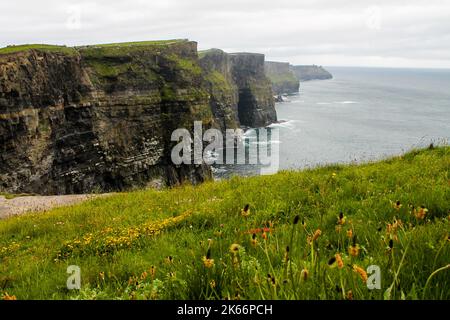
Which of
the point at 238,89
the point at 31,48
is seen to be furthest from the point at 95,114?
the point at 238,89

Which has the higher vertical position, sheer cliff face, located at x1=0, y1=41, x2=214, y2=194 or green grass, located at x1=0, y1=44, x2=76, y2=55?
green grass, located at x1=0, y1=44, x2=76, y2=55

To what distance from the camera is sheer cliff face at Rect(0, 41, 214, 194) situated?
54688 millimetres

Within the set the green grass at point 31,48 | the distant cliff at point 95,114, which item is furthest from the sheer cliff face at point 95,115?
the green grass at point 31,48

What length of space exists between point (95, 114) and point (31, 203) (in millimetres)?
49230

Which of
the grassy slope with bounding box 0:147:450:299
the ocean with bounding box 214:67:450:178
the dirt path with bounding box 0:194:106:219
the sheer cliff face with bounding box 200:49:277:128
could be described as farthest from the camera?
the sheer cliff face with bounding box 200:49:277:128

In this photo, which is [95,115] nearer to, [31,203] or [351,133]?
[31,203]

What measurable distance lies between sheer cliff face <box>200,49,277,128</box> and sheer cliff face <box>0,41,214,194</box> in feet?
193

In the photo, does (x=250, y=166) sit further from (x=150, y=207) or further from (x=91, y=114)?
(x=150, y=207)

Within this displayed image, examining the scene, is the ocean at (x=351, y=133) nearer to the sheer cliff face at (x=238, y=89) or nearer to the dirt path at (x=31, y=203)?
the sheer cliff face at (x=238, y=89)

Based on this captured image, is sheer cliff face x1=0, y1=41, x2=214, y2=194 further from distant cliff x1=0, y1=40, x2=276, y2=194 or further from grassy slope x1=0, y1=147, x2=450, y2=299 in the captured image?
grassy slope x1=0, y1=147, x2=450, y2=299

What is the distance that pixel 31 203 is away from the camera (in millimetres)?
23000

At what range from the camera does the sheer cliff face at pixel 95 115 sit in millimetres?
54688

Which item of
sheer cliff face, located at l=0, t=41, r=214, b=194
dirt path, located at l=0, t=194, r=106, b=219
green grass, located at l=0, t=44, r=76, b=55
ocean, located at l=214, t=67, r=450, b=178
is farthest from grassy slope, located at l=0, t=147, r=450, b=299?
ocean, located at l=214, t=67, r=450, b=178

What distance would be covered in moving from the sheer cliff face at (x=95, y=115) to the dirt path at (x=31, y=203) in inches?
917
